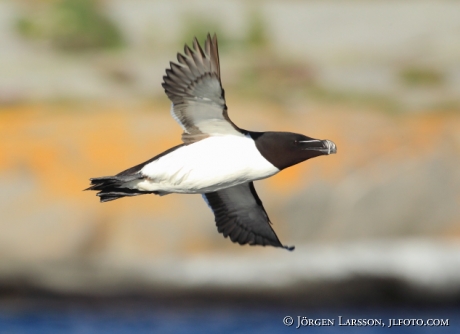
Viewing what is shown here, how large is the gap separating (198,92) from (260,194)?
18.0 feet

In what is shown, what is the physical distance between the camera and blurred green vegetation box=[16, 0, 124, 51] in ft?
45.1

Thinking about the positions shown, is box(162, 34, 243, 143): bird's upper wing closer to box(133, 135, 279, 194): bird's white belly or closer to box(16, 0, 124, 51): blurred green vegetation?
box(133, 135, 279, 194): bird's white belly

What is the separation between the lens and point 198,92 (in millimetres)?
5691

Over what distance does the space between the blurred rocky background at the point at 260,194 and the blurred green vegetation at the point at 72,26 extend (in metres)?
0.93

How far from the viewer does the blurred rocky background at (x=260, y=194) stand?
1094 centimetres

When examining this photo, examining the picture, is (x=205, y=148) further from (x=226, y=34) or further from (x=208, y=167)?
(x=226, y=34)

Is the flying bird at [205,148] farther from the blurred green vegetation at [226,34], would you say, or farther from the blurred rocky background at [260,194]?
the blurred green vegetation at [226,34]

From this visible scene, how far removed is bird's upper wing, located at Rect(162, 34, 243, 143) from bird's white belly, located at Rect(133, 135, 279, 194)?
0.26 ft

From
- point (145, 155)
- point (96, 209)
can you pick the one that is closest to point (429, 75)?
point (145, 155)

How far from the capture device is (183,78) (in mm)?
5688

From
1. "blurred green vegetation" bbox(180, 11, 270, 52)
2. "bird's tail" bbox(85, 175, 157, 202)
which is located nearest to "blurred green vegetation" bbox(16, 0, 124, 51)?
"blurred green vegetation" bbox(180, 11, 270, 52)

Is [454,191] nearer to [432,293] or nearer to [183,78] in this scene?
[432,293]

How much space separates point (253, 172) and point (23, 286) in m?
5.97

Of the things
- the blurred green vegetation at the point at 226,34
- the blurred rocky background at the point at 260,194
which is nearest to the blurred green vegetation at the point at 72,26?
the blurred rocky background at the point at 260,194
